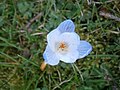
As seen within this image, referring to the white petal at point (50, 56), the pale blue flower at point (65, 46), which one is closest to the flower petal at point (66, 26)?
the pale blue flower at point (65, 46)

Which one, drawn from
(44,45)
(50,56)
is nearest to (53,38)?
(50,56)

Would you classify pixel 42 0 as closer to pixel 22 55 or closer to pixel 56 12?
pixel 56 12

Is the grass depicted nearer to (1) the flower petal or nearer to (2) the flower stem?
(2) the flower stem

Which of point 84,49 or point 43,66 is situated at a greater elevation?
point 84,49

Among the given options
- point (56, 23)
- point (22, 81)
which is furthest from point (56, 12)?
point (22, 81)

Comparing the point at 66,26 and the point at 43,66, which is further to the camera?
the point at 43,66

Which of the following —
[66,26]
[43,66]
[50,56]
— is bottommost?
[43,66]

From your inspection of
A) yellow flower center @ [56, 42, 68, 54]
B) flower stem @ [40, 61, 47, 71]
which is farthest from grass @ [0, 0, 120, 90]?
yellow flower center @ [56, 42, 68, 54]

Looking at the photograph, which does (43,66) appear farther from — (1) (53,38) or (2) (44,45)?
(1) (53,38)
